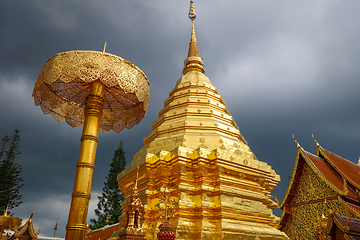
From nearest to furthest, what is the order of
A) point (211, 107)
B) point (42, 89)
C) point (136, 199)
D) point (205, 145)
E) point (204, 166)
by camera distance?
1. point (136, 199)
2. point (42, 89)
3. point (204, 166)
4. point (205, 145)
5. point (211, 107)

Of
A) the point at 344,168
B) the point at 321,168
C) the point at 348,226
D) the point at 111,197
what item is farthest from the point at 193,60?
the point at 111,197

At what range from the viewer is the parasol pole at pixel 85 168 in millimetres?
4477

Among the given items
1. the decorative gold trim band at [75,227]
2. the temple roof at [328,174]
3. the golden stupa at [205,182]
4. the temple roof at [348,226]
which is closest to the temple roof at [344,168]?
the temple roof at [328,174]

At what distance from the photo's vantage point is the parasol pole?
14.7 ft

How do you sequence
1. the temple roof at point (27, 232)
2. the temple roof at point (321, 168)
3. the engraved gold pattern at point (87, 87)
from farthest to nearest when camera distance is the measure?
the temple roof at point (321, 168) < the temple roof at point (27, 232) < the engraved gold pattern at point (87, 87)

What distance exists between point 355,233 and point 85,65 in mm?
5868

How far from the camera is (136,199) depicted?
4.29 metres

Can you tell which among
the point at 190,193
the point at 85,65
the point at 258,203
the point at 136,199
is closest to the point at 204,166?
the point at 190,193

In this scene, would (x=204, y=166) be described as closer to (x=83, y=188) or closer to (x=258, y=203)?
(x=258, y=203)

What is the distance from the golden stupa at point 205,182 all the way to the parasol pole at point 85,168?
1.49 meters

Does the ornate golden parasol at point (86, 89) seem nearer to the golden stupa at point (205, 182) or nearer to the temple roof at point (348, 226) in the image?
the golden stupa at point (205, 182)

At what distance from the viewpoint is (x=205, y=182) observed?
6.29 meters

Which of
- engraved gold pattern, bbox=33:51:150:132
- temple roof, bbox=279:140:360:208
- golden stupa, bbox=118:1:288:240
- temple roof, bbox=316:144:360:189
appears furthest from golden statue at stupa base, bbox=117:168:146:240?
temple roof, bbox=316:144:360:189

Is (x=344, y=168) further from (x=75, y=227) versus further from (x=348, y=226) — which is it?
(x=75, y=227)
